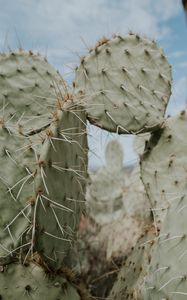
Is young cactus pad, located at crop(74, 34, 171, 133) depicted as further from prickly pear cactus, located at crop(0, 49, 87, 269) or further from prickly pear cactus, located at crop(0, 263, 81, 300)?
prickly pear cactus, located at crop(0, 263, 81, 300)

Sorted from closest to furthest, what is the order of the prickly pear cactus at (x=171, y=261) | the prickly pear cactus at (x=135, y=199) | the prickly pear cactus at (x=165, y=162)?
1. the prickly pear cactus at (x=171, y=261)
2. the prickly pear cactus at (x=165, y=162)
3. the prickly pear cactus at (x=135, y=199)

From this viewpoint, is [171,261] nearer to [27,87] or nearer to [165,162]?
[165,162]

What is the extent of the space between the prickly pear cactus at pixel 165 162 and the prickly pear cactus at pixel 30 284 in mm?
676

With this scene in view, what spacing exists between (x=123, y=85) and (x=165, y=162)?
1.36ft

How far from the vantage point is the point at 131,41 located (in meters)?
2.59

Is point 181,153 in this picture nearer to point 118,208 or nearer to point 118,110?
point 118,110

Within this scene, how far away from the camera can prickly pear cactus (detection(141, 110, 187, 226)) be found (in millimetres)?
2397

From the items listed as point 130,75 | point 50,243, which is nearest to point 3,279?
point 50,243

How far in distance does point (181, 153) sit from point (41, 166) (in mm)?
977

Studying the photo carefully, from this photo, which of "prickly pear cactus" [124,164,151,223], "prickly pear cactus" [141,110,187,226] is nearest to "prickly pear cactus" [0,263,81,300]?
"prickly pear cactus" [141,110,187,226]

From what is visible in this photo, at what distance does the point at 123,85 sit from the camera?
248 cm

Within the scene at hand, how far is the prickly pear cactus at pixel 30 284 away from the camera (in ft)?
5.90

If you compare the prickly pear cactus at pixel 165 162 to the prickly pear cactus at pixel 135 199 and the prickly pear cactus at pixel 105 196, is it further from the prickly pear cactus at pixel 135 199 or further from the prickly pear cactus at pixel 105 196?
the prickly pear cactus at pixel 105 196

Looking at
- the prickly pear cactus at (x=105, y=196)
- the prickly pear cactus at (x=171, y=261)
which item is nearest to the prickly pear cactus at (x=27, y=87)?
the prickly pear cactus at (x=171, y=261)
